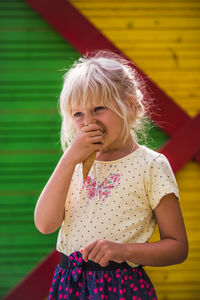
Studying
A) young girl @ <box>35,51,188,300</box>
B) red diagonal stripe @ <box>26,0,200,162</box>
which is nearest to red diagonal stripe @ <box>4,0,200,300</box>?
red diagonal stripe @ <box>26,0,200,162</box>

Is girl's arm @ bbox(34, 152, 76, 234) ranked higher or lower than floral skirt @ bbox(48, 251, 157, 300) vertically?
higher

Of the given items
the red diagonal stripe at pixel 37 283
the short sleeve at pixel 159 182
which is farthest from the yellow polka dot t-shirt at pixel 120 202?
the red diagonal stripe at pixel 37 283

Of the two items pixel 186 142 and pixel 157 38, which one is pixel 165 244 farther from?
pixel 157 38


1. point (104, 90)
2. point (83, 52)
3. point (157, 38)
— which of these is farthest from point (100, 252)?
point (157, 38)

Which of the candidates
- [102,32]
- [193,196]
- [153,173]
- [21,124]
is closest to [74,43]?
[102,32]

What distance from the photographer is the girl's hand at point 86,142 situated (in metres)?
1.56

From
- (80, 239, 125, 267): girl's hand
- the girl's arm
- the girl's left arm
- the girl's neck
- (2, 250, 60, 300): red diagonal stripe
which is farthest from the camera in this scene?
(2, 250, 60, 300): red diagonal stripe

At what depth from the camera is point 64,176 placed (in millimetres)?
1590

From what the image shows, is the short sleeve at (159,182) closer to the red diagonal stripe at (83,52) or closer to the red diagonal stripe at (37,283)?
the red diagonal stripe at (83,52)

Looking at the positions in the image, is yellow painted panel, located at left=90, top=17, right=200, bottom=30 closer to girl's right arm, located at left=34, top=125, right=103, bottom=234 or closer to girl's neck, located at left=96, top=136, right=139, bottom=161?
girl's neck, located at left=96, top=136, right=139, bottom=161

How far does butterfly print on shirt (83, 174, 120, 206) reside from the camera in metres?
1.63

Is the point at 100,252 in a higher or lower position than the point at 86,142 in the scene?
lower

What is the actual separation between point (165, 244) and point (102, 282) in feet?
0.87

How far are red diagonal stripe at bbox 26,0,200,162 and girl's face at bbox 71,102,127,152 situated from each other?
5.35 feet
